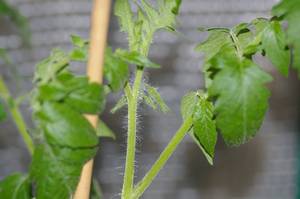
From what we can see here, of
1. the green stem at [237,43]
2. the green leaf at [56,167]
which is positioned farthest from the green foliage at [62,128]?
the green stem at [237,43]

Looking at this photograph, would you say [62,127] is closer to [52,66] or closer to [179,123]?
[52,66]

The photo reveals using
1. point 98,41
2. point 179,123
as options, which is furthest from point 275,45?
point 179,123

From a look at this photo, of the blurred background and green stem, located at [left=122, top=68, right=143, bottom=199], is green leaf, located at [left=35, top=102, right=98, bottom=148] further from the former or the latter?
the blurred background

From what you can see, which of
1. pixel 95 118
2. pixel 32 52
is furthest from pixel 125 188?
pixel 32 52

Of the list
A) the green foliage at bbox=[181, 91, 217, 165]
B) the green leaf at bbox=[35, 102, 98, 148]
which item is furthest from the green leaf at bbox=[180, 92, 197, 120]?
the green leaf at bbox=[35, 102, 98, 148]

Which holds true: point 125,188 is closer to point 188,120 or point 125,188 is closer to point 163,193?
point 188,120
